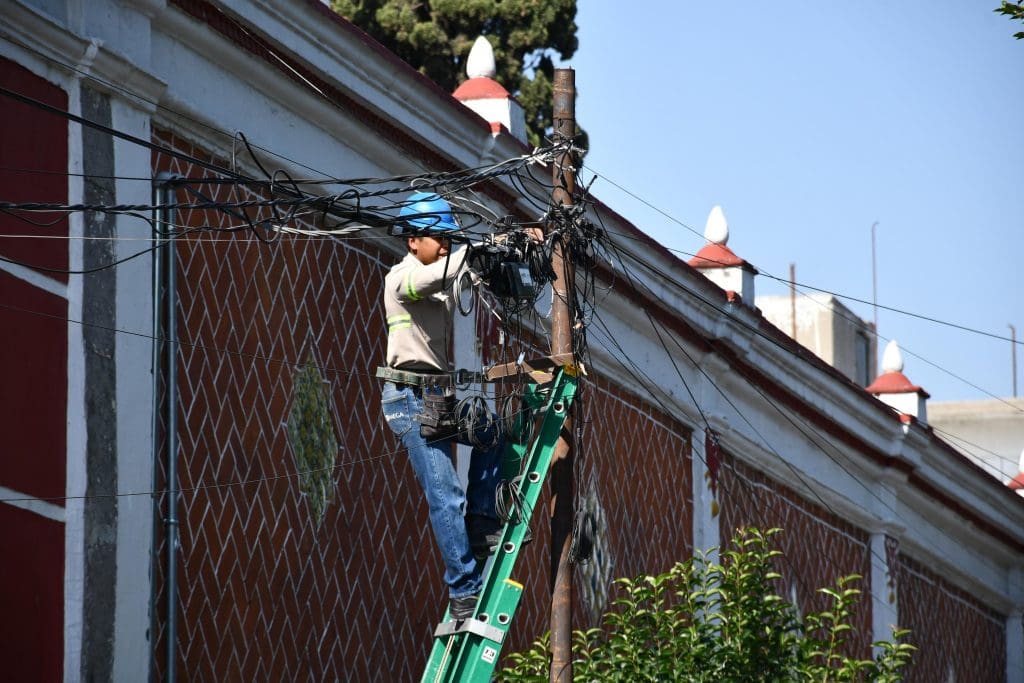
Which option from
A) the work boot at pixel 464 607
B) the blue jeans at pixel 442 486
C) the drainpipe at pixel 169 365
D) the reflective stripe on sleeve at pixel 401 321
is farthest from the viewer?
the drainpipe at pixel 169 365

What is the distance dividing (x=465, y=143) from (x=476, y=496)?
4.47m

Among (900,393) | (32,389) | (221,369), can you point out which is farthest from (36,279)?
(900,393)

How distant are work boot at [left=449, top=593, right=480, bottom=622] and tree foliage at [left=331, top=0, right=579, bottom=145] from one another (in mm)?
16596

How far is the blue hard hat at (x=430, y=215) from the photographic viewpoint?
1055 cm

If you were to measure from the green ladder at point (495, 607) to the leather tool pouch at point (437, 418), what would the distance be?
18.9 inches

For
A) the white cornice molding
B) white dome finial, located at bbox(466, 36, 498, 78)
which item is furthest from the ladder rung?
white dome finial, located at bbox(466, 36, 498, 78)

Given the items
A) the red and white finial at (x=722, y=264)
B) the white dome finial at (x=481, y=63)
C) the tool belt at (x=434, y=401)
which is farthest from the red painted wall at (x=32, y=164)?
the red and white finial at (x=722, y=264)

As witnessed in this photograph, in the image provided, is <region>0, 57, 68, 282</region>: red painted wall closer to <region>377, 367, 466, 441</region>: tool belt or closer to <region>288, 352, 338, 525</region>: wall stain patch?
<region>377, 367, 466, 441</region>: tool belt

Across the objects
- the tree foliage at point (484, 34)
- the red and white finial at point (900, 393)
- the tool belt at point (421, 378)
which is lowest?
the tool belt at point (421, 378)

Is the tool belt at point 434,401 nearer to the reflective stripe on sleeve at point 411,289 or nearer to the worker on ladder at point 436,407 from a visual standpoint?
the worker on ladder at point 436,407

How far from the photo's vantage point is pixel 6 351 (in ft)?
32.9

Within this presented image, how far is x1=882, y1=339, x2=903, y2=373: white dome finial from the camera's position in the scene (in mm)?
24578

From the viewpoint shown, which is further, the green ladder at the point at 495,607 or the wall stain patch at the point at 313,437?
the wall stain patch at the point at 313,437

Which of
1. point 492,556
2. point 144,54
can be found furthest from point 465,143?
point 492,556
